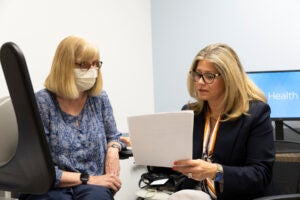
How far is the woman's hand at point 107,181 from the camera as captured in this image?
144 centimetres

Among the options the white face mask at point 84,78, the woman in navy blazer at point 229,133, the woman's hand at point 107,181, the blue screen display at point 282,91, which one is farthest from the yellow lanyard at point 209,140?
the blue screen display at point 282,91

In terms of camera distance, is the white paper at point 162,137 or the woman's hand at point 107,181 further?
the woman's hand at point 107,181

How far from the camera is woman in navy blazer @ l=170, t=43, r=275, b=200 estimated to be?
1.26 m

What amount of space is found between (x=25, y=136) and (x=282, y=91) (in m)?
1.88

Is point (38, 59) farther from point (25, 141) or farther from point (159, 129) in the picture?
point (25, 141)

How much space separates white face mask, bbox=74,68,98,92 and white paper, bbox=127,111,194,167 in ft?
1.43

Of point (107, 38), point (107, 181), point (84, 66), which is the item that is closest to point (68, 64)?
point (84, 66)

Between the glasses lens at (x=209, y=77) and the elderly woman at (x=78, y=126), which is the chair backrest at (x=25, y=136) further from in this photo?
the glasses lens at (x=209, y=77)

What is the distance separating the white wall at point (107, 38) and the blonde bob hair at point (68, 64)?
0.33 metres

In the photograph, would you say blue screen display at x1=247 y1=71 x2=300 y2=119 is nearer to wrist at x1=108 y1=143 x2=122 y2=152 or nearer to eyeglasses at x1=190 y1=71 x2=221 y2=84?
eyeglasses at x1=190 y1=71 x2=221 y2=84

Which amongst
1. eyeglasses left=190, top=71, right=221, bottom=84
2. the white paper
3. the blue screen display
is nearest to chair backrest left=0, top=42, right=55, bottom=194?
the white paper

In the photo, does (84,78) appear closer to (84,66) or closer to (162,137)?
(84,66)

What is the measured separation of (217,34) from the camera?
2.72 meters

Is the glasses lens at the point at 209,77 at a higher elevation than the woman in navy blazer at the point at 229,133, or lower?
higher
